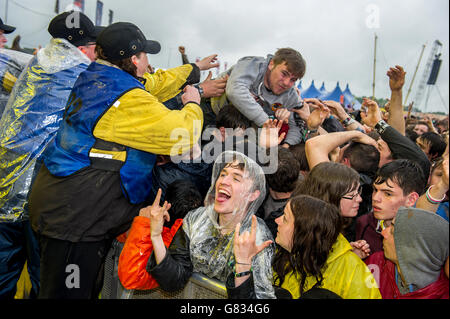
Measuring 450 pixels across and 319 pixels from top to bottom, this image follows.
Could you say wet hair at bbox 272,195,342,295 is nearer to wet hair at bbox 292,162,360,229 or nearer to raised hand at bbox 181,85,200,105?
wet hair at bbox 292,162,360,229

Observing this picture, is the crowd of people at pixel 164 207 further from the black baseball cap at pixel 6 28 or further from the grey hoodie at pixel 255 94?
the black baseball cap at pixel 6 28

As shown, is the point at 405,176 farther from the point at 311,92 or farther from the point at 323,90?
the point at 323,90

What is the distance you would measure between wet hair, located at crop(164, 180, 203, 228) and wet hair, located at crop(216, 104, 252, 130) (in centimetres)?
78

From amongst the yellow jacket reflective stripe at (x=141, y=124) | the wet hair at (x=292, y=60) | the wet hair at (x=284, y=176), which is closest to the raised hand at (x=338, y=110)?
the wet hair at (x=292, y=60)

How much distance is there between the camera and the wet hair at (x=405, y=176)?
205 cm

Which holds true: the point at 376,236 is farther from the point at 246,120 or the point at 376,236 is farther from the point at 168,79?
the point at 168,79

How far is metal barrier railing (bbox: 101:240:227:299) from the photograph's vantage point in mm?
1666

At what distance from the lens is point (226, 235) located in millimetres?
1879

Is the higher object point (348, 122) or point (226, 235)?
point (348, 122)

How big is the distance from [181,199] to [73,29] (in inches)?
64.3

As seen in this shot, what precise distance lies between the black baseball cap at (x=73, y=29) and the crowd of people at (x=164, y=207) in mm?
440

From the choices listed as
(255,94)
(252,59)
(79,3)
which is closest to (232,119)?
(255,94)

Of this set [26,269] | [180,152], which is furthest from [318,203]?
[26,269]

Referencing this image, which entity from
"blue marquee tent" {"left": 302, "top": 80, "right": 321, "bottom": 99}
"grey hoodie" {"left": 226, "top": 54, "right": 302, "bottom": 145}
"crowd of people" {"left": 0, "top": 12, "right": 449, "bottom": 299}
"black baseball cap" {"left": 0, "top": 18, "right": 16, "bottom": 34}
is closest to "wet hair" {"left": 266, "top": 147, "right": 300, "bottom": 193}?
"crowd of people" {"left": 0, "top": 12, "right": 449, "bottom": 299}
